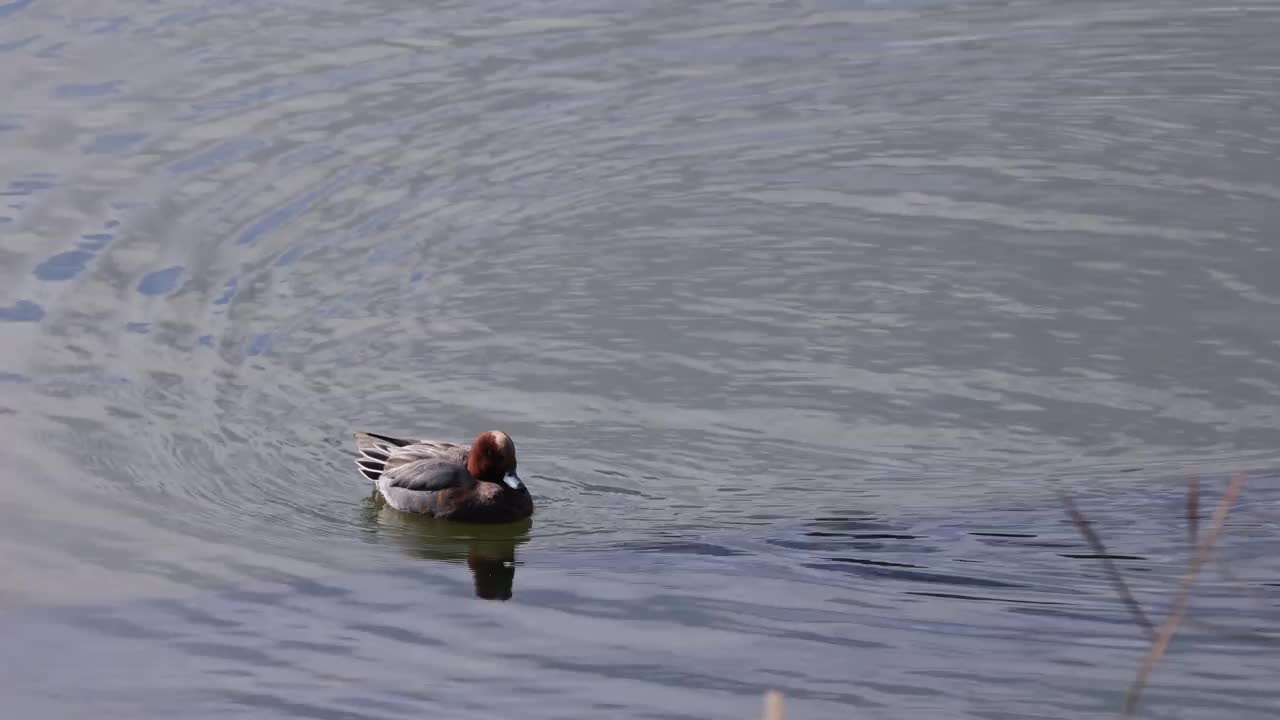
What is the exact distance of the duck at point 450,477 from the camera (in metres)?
11.1

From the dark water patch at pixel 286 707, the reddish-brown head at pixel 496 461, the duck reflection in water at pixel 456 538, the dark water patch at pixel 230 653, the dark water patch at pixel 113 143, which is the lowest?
the duck reflection in water at pixel 456 538

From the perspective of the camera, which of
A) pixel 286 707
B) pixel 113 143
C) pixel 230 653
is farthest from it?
pixel 113 143

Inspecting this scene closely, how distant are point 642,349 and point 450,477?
2.44 meters

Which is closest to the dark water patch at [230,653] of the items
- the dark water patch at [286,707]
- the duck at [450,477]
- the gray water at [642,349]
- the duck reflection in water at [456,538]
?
the gray water at [642,349]

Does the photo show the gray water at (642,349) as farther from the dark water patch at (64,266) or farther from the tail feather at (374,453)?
the tail feather at (374,453)

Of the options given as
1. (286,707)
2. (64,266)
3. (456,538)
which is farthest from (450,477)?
(64,266)

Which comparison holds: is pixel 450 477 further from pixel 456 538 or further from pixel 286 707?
pixel 286 707

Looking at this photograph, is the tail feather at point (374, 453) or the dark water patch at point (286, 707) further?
the tail feather at point (374, 453)

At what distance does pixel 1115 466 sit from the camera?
37.7 ft

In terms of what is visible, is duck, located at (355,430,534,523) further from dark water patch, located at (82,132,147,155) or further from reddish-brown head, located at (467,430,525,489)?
dark water patch, located at (82,132,147,155)

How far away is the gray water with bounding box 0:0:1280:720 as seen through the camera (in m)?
9.24

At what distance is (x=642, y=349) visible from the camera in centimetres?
1332

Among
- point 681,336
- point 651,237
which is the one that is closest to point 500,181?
point 651,237

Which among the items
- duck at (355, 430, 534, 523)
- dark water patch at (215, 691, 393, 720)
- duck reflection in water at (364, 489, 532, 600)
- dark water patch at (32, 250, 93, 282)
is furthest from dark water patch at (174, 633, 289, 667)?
dark water patch at (32, 250, 93, 282)
